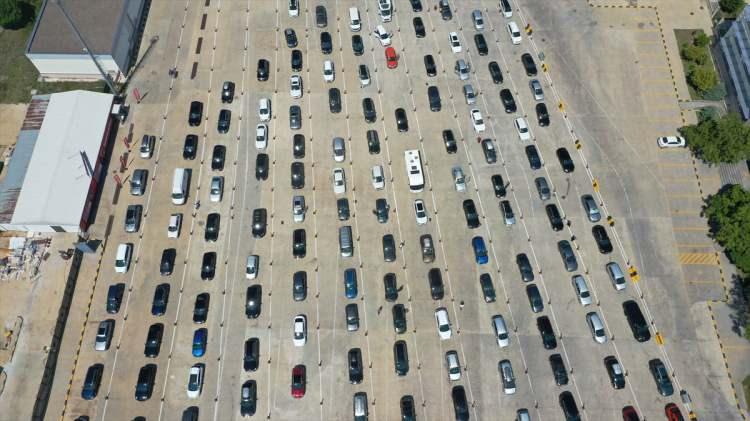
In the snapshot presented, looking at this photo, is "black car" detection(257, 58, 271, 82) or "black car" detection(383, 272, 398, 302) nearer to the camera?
"black car" detection(383, 272, 398, 302)

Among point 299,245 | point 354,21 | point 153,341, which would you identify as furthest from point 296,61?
point 153,341

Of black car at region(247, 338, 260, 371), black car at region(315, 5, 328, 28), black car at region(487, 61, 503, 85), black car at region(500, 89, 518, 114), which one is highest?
black car at region(315, 5, 328, 28)

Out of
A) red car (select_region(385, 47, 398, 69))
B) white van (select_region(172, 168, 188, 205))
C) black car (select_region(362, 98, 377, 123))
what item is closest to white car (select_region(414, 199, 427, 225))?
black car (select_region(362, 98, 377, 123))

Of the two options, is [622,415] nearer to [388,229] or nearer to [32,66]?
[388,229]

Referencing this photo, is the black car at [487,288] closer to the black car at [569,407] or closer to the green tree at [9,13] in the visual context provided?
the black car at [569,407]

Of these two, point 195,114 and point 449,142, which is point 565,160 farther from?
point 195,114

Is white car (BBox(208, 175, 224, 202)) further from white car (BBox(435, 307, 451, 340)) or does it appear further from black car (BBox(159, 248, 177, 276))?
white car (BBox(435, 307, 451, 340))
